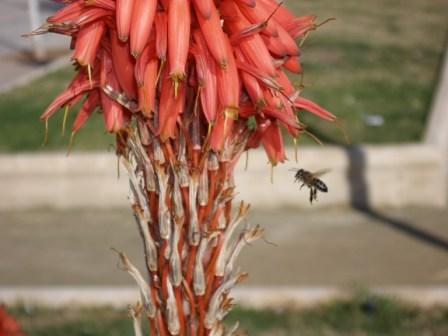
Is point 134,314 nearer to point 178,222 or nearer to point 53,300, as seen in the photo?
point 178,222

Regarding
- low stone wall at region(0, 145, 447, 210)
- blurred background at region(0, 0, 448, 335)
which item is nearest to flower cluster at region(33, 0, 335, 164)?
blurred background at region(0, 0, 448, 335)

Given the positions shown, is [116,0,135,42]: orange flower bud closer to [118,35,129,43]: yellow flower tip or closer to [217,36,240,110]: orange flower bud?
[118,35,129,43]: yellow flower tip

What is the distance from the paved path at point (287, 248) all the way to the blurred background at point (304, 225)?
0.5 inches

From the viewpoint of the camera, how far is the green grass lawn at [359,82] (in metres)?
11.3

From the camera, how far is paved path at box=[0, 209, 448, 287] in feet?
24.9

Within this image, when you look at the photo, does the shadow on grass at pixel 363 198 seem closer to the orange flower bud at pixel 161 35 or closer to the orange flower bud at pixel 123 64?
the orange flower bud at pixel 123 64

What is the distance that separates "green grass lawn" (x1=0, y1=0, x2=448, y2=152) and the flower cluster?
680cm

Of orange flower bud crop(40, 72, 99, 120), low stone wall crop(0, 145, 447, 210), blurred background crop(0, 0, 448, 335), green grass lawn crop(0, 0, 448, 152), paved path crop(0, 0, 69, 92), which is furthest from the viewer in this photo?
paved path crop(0, 0, 69, 92)

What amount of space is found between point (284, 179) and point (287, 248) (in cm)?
104

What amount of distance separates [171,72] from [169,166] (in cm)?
35

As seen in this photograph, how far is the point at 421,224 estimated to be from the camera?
8.70 metres

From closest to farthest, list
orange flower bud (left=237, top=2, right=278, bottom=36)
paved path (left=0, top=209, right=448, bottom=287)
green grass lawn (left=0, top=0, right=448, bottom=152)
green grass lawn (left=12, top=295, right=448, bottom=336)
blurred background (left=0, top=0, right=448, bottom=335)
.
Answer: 1. orange flower bud (left=237, top=2, right=278, bottom=36)
2. green grass lawn (left=12, top=295, right=448, bottom=336)
3. blurred background (left=0, top=0, right=448, bottom=335)
4. paved path (left=0, top=209, right=448, bottom=287)
5. green grass lawn (left=0, top=0, right=448, bottom=152)

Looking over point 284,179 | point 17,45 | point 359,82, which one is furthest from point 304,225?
point 17,45

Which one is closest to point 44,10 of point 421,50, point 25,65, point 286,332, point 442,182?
point 25,65
